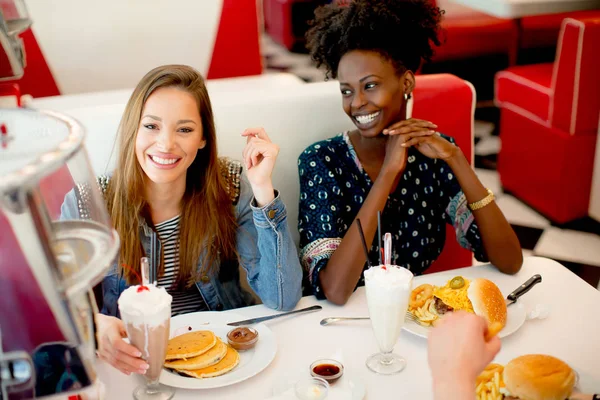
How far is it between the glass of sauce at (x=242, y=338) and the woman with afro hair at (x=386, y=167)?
34cm

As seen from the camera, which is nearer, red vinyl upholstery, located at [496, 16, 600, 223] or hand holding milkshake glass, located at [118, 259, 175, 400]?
hand holding milkshake glass, located at [118, 259, 175, 400]

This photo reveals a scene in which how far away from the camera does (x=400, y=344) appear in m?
1.37

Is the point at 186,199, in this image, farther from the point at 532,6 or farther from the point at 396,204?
the point at 532,6

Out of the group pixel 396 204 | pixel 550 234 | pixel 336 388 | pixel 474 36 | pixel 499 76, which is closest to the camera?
pixel 336 388

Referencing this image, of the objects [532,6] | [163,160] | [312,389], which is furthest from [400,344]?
[532,6]

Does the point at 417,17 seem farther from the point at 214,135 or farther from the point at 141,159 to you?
the point at 141,159

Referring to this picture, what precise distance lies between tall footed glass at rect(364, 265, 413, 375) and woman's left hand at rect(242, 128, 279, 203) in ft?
1.23

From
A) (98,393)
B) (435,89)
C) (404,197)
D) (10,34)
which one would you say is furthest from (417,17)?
(98,393)

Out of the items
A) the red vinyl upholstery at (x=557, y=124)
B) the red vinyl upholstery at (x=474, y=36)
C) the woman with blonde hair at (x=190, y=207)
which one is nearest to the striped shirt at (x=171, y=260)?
the woman with blonde hair at (x=190, y=207)

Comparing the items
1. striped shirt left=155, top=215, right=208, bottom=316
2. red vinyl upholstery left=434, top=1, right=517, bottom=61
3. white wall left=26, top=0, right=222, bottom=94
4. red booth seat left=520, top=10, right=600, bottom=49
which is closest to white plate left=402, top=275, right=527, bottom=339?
striped shirt left=155, top=215, right=208, bottom=316

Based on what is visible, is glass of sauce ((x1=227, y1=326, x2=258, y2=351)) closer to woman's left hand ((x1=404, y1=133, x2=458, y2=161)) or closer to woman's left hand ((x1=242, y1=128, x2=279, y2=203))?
woman's left hand ((x1=242, y1=128, x2=279, y2=203))

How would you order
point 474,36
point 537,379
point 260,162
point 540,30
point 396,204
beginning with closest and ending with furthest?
point 537,379 → point 260,162 → point 396,204 → point 474,36 → point 540,30

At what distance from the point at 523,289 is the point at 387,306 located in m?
0.43

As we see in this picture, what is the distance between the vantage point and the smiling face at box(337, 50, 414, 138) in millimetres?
1836
